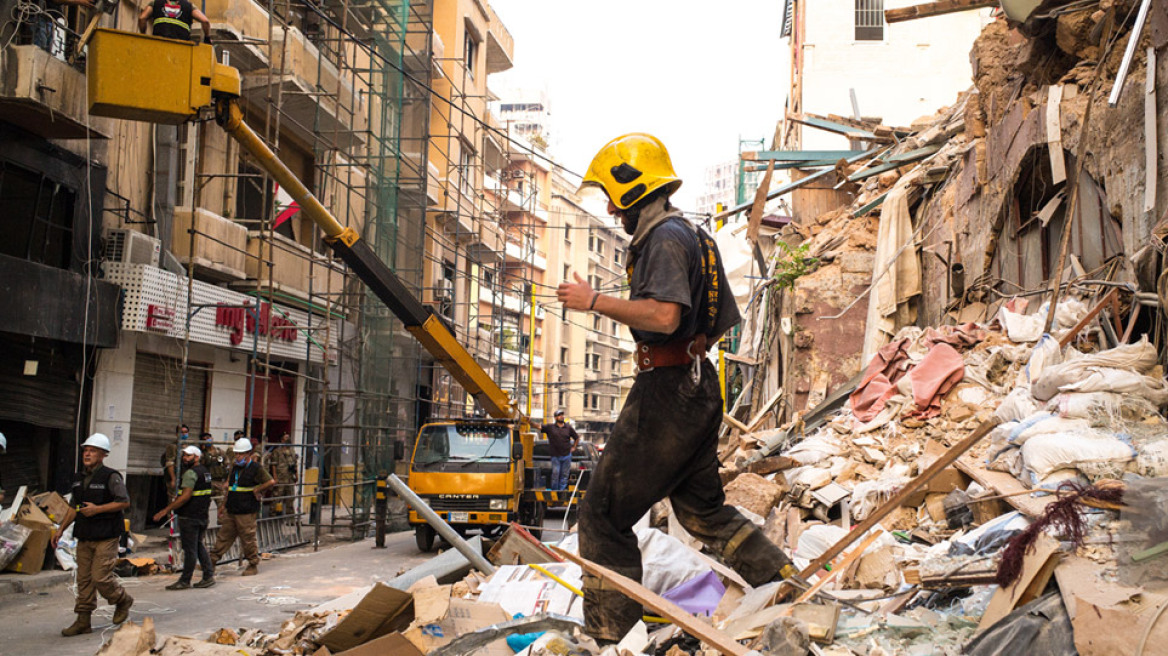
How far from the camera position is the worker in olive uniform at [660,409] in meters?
3.76

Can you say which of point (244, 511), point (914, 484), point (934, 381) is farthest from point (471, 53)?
point (914, 484)

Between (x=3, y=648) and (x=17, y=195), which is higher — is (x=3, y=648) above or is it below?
below

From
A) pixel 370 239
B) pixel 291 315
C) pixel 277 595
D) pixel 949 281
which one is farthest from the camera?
pixel 370 239

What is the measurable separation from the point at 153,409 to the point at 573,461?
9.36m

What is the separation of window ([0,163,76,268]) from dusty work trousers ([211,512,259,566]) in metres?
4.28

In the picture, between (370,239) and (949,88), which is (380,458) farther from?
(949,88)

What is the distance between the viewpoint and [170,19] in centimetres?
955

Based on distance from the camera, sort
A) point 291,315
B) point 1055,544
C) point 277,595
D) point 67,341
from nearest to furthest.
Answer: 1. point 1055,544
2. point 277,595
3. point 67,341
4. point 291,315

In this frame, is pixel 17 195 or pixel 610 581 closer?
pixel 610 581

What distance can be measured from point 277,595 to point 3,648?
107 inches

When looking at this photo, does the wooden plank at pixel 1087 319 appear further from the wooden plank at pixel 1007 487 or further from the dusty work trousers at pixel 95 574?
the dusty work trousers at pixel 95 574

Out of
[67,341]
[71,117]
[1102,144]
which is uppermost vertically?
[71,117]

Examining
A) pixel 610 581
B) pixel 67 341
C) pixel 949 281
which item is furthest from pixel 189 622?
pixel 949 281

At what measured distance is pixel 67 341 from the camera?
493 inches
